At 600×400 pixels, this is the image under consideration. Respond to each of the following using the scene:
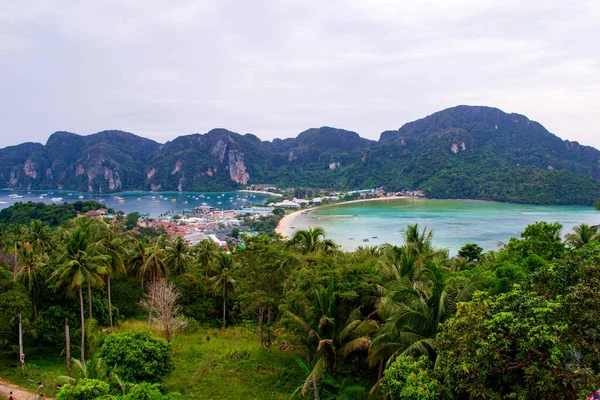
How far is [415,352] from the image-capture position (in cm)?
762

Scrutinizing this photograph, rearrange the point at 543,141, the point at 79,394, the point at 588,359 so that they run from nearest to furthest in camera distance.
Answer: the point at 588,359 < the point at 79,394 < the point at 543,141

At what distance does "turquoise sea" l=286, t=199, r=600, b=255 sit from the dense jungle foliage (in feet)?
114

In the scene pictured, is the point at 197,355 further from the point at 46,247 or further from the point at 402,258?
the point at 46,247

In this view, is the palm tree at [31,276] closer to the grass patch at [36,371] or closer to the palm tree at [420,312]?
the grass patch at [36,371]

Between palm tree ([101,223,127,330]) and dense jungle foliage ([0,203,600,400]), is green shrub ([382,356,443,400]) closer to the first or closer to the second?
dense jungle foliage ([0,203,600,400])

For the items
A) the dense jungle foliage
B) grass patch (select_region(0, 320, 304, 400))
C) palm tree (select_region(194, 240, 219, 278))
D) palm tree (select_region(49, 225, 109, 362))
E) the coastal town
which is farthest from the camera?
the coastal town

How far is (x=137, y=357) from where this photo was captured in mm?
10539

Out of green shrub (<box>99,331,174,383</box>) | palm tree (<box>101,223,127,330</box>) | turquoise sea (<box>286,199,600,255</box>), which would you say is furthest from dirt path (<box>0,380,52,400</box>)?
turquoise sea (<box>286,199,600,255</box>)

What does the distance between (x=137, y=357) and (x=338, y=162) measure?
175594 mm

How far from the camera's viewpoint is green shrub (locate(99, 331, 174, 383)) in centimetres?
1041

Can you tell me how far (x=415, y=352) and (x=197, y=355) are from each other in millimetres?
9129

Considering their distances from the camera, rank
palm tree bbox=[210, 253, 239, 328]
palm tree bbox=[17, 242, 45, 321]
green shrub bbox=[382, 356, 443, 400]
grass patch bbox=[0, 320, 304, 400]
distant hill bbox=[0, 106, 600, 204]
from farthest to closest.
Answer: distant hill bbox=[0, 106, 600, 204]
palm tree bbox=[210, 253, 239, 328]
palm tree bbox=[17, 242, 45, 321]
grass patch bbox=[0, 320, 304, 400]
green shrub bbox=[382, 356, 443, 400]

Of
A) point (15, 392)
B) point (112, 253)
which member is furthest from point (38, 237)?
point (15, 392)

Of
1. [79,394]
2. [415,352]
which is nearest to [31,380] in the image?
[79,394]
